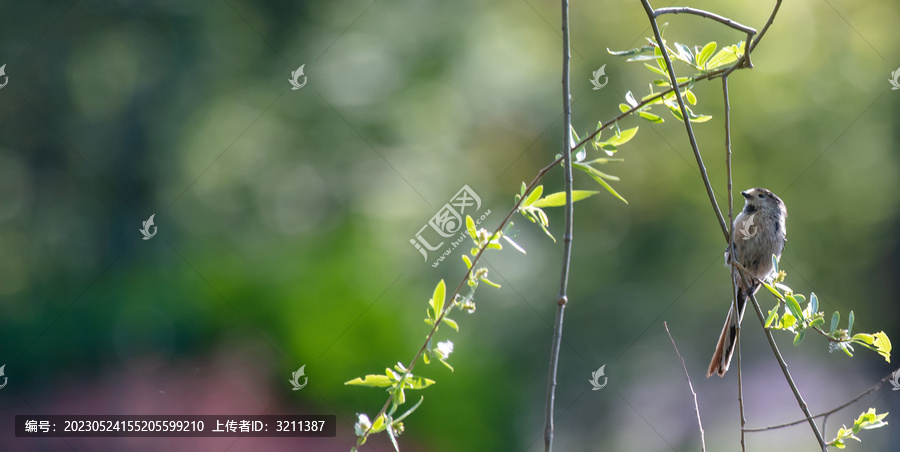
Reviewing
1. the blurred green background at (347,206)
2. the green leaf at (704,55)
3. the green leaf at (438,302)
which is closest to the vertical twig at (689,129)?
the green leaf at (704,55)

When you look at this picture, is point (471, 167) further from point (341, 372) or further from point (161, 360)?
point (161, 360)

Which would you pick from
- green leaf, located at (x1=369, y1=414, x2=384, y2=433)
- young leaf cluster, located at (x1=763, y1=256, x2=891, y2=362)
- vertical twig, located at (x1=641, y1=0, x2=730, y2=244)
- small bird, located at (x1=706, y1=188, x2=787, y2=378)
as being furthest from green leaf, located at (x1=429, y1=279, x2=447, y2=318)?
small bird, located at (x1=706, y1=188, x2=787, y2=378)

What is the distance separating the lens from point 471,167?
5.08 meters

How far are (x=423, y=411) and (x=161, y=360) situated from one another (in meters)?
2.01

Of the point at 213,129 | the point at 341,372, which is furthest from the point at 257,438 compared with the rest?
the point at 213,129

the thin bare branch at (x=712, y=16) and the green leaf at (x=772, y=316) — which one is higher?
the thin bare branch at (x=712, y=16)

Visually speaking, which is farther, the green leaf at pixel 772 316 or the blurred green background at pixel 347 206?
the blurred green background at pixel 347 206

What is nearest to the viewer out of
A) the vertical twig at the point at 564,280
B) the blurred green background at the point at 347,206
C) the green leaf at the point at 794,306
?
the vertical twig at the point at 564,280

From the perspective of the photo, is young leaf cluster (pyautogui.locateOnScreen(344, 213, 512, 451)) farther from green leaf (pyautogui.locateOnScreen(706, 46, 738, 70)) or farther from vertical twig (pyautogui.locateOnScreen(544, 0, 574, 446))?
green leaf (pyautogui.locateOnScreen(706, 46, 738, 70))

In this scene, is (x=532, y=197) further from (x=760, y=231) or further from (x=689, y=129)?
(x=760, y=231)

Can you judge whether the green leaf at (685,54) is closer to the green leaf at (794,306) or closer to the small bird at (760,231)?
the green leaf at (794,306)

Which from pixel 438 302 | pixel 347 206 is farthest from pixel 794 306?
pixel 347 206

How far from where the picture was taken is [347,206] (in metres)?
4.97

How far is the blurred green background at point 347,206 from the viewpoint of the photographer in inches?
190
